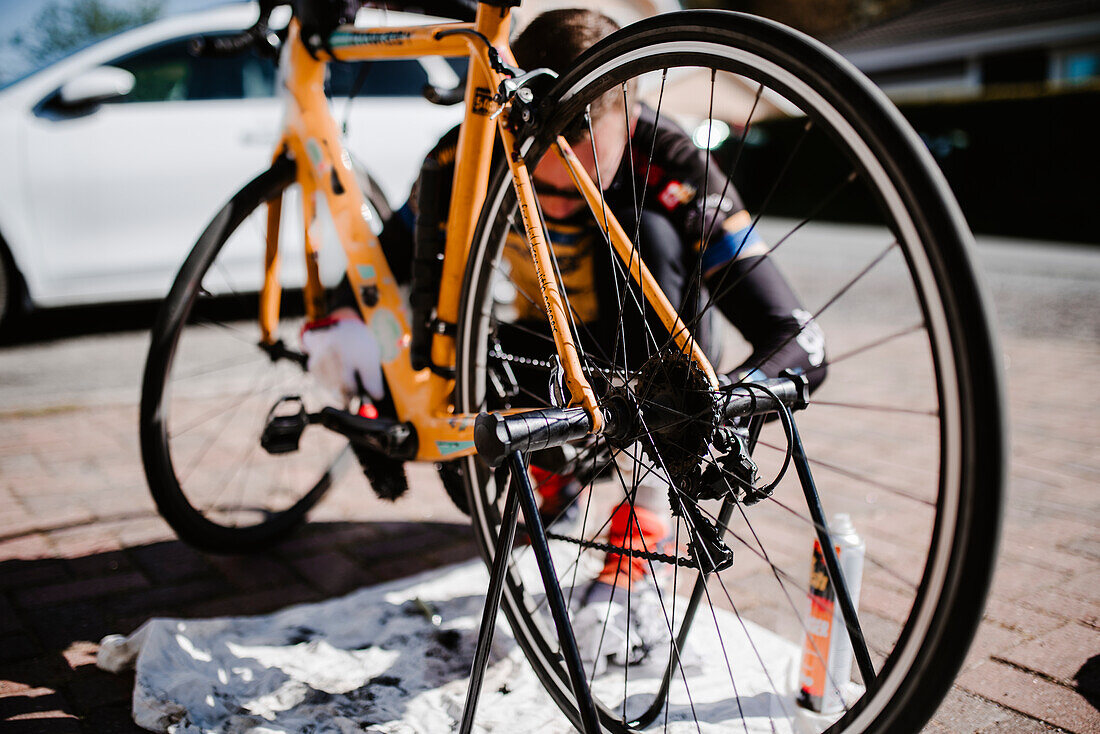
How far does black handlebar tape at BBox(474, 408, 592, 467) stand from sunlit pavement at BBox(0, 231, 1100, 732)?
96cm

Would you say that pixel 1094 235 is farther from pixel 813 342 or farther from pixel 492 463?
pixel 492 463

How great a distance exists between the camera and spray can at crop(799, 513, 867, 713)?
5.57 ft

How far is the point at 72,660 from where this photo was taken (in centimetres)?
189

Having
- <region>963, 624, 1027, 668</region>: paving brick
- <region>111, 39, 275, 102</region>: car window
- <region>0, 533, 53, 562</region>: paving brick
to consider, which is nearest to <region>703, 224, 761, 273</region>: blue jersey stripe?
<region>963, 624, 1027, 668</region>: paving brick

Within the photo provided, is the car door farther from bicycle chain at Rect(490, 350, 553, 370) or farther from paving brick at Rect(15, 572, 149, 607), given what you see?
bicycle chain at Rect(490, 350, 553, 370)

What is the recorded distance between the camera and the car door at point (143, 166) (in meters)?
4.81

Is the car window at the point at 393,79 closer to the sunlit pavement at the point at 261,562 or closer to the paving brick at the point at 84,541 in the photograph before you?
the sunlit pavement at the point at 261,562

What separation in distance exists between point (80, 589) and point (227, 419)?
4.98ft

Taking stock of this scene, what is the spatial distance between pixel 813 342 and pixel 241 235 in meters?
4.40

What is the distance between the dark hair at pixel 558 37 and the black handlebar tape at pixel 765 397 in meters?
0.92

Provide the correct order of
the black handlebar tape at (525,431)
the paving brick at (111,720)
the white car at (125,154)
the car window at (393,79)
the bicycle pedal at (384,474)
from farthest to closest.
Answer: the car window at (393,79)
the white car at (125,154)
the bicycle pedal at (384,474)
the paving brick at (111,720)
the black handlebar tape at (525,431)

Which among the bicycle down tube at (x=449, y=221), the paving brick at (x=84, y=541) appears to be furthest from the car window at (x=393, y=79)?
the paving brick at (x=84, y=541)

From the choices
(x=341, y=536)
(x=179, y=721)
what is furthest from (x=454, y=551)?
(x=179, y=721)

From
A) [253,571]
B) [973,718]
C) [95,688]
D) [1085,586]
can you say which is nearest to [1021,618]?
[1085,586]
